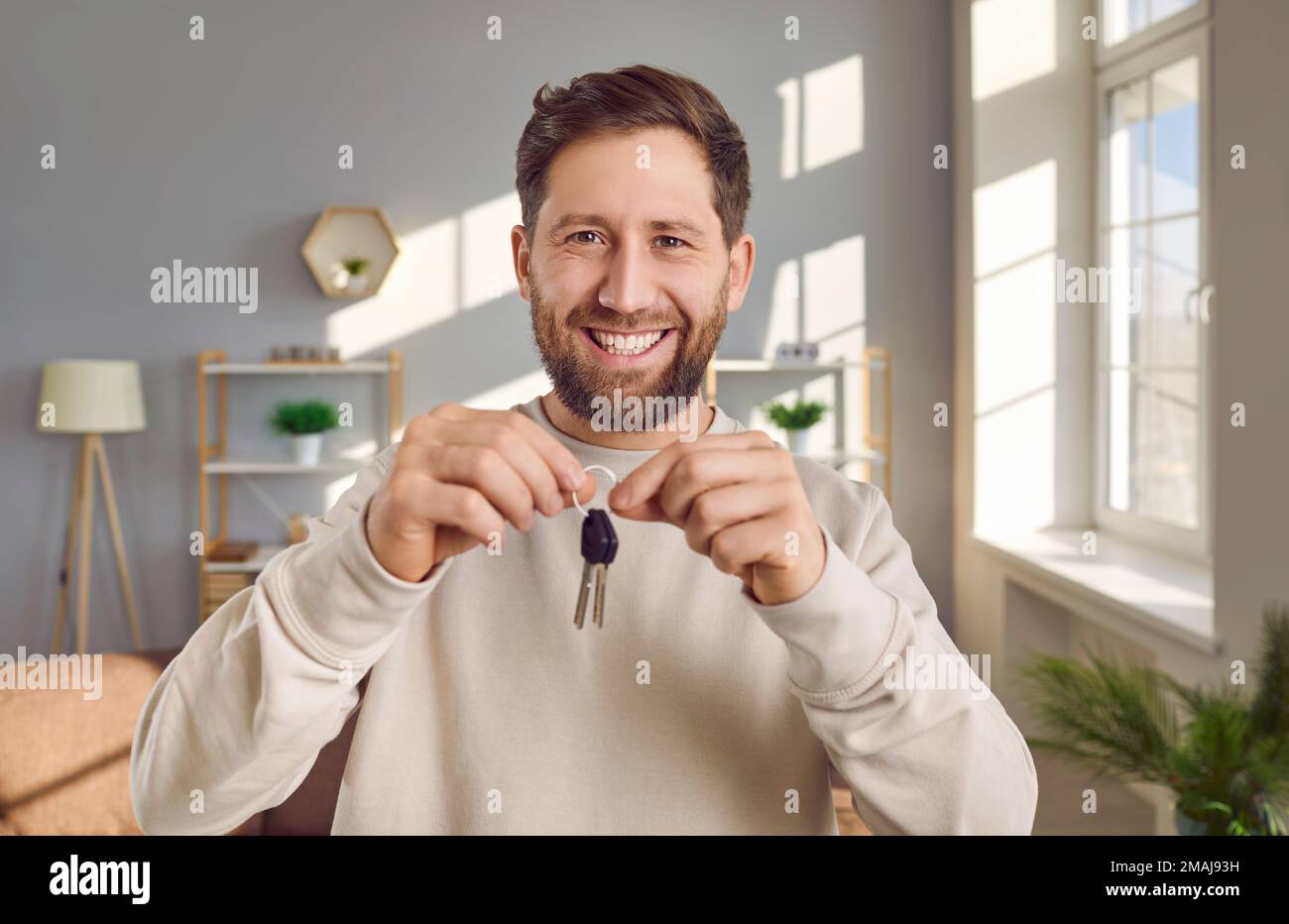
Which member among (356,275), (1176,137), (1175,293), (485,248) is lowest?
(1175,293)

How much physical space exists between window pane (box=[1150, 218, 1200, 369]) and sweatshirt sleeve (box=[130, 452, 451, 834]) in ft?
9.42

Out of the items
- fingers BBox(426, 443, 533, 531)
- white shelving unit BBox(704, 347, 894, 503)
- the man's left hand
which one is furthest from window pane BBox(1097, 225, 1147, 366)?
fingers BBox(426, 443, 533, 531)

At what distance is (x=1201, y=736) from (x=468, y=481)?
1.60 metres

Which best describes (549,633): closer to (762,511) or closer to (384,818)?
(384,818)

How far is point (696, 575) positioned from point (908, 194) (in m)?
3.18

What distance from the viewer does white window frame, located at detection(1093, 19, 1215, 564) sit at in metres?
2.91

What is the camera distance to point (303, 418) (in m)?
3.53

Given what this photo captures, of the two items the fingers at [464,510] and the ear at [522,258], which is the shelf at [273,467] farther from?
the fingers at [464,510]

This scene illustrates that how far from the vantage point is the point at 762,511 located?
718 millimetres

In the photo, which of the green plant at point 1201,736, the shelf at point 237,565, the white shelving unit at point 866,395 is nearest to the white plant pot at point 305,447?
the shelf at point 237,565

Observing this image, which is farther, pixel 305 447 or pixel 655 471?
pixel 305 447

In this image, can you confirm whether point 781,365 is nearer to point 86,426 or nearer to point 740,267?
point 86,426

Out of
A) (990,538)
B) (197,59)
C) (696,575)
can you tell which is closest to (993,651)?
(990,538)

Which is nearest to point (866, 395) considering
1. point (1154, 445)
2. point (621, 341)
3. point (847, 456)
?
point (847, 456)
